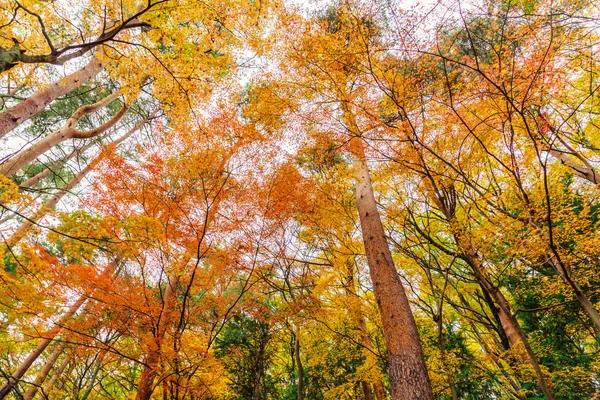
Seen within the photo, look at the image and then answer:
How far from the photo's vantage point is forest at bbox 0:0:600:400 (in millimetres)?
3795

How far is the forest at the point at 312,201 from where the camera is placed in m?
3.79

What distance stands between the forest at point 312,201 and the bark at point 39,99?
4 centimetres

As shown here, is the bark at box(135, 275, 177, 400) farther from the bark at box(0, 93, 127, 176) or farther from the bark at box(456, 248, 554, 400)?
the bark at box(456, 248, 554, 400)

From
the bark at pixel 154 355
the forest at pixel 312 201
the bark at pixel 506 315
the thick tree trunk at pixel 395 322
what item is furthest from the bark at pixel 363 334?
the bark at pixel 154 355

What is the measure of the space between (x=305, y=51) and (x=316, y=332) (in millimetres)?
6476

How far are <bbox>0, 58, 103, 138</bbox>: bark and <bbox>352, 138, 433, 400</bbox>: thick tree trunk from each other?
5334 millimetres

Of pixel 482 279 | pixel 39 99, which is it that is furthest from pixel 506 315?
pixel 39 99

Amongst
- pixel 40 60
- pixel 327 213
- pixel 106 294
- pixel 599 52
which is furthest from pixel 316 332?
pixel 599 52

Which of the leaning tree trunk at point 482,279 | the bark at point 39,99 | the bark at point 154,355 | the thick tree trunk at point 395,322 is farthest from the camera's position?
the bark at point 154,355

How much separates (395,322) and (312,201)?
14.1ft

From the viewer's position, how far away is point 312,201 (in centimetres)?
739

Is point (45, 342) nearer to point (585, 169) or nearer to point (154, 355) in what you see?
point (154, 355)

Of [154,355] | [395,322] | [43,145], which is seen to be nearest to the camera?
[395,322]

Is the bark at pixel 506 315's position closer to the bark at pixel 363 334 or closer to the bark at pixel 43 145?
the bark at pixel 363 334
